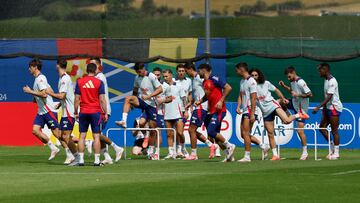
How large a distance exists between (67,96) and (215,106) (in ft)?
11.3

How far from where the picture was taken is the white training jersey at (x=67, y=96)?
26.4 m

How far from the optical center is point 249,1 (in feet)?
124

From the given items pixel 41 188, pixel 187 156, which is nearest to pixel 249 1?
pixel 187 156

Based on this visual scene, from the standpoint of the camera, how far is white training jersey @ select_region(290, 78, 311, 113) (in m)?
28.8

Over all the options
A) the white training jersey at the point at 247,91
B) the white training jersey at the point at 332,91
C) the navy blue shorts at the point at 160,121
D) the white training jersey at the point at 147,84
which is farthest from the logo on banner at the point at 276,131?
the white training jersey at the point at 247,91

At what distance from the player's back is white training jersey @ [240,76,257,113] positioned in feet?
12.0

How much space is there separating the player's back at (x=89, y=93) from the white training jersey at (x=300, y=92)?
→ 6.20 m

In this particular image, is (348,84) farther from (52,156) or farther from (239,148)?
(52,156)

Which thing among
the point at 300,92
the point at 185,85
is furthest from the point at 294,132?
the point at 300,92

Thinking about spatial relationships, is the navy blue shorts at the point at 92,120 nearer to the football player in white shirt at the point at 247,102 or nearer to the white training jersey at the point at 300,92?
the football player in white shirt at the point at 247,102

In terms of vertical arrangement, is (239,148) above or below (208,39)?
below

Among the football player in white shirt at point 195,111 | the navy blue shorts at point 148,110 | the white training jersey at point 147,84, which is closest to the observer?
the football player in white shirt at point 195,111

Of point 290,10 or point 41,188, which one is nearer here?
point 41,188

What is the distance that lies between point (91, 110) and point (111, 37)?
15.5 m
